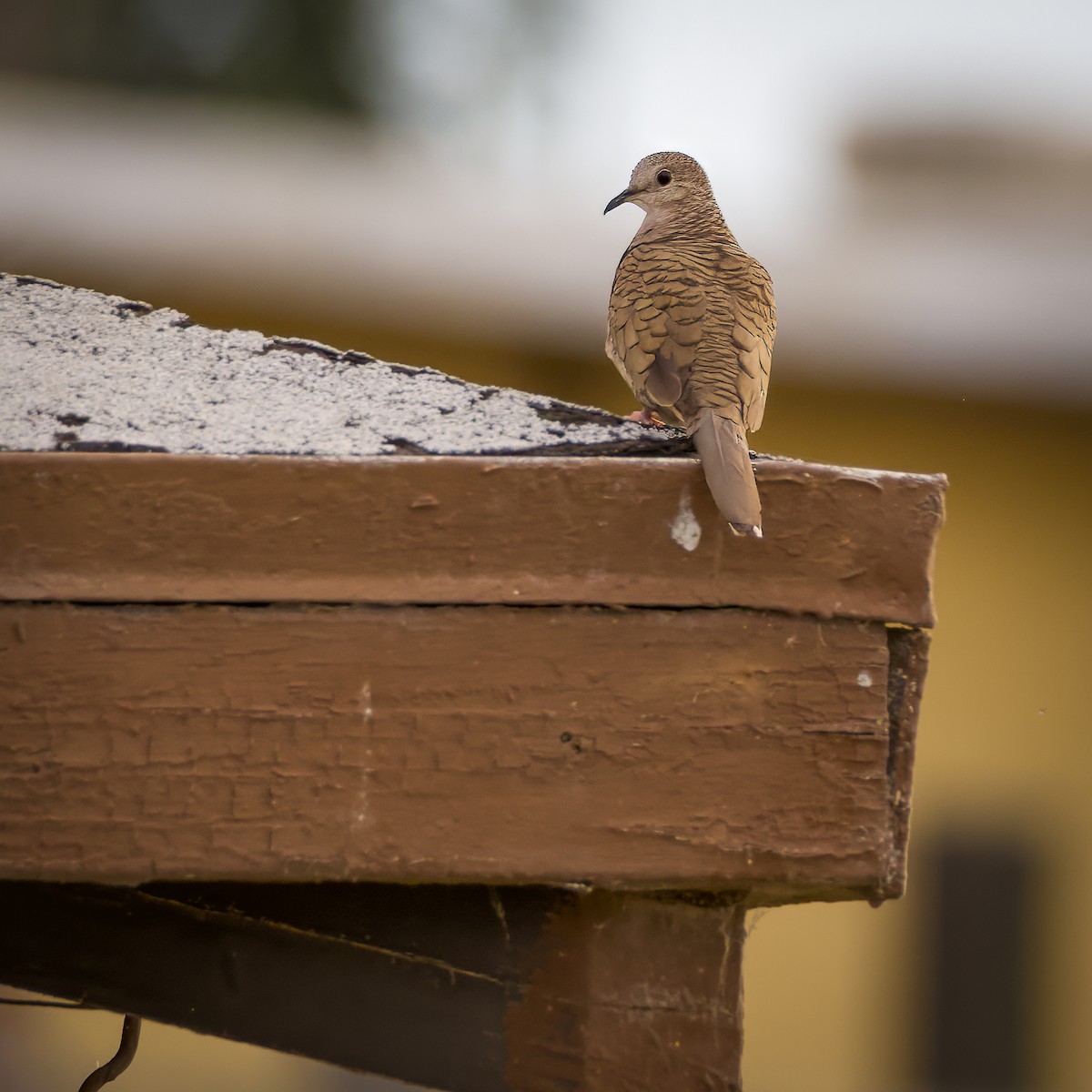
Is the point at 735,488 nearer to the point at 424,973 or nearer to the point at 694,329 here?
the point at 424,973

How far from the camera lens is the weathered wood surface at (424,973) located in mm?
970

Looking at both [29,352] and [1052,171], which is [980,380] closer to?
[1052,171]

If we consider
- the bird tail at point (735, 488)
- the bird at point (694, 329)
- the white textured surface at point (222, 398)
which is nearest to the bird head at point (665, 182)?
the bird at point (694, 329)

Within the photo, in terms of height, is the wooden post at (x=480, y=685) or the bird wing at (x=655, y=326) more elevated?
the bird wing at (x=655, y=326)

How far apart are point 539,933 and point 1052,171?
6.36 meters

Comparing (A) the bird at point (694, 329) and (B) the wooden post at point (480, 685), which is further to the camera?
(A) the bird at point (694, 329)

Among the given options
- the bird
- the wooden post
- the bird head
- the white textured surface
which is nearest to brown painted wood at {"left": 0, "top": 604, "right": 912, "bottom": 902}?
the wooden post

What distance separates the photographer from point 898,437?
17.6 ft

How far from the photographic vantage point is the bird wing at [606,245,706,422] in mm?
1684

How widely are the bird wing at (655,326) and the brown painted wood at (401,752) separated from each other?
0.65 meters

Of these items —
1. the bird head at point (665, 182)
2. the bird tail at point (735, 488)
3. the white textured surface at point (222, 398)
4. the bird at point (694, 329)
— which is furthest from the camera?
the bird head at point (665, 182)

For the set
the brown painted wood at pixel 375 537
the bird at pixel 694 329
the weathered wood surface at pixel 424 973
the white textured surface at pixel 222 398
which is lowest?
the weathered wood surface at pixel 424 973

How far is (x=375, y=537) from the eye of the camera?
0.95m

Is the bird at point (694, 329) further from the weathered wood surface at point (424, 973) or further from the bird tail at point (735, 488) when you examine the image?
the weathered wood surface at point (424, 973)
